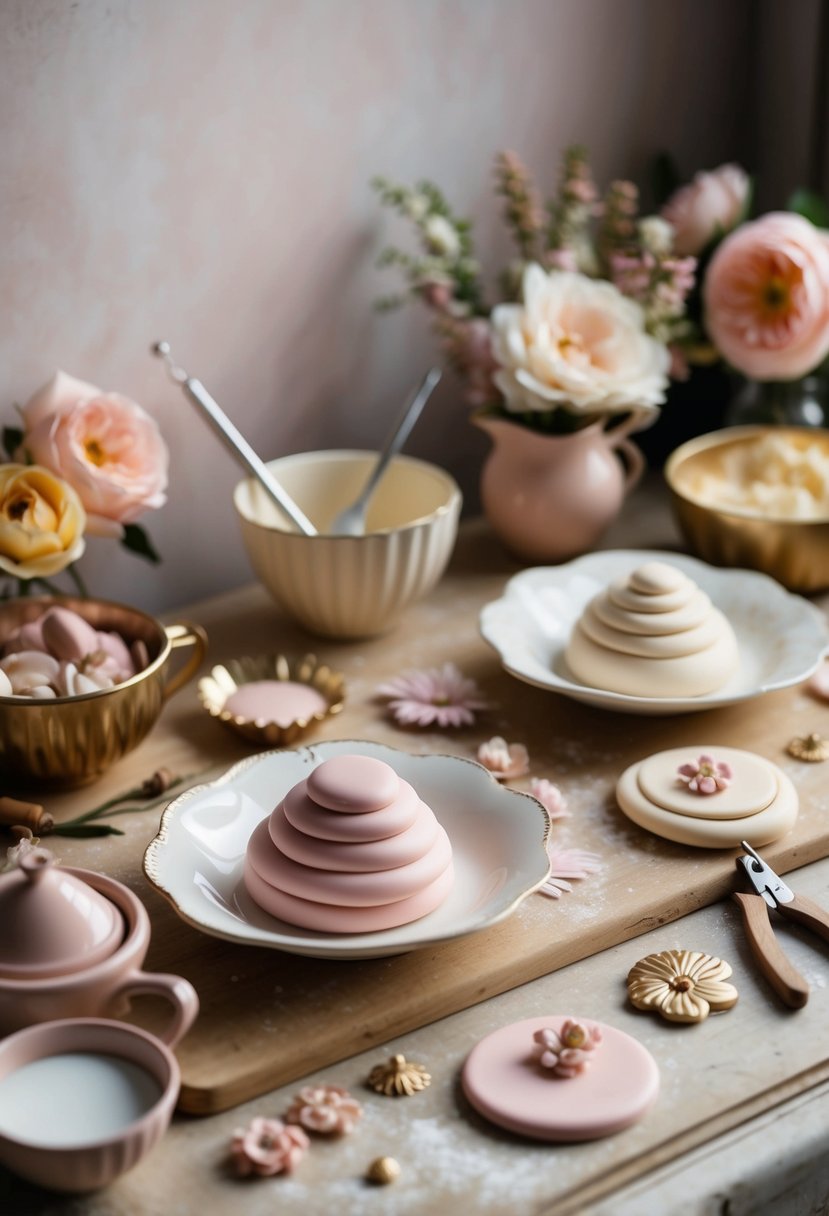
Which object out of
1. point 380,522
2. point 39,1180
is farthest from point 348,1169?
point 380,522

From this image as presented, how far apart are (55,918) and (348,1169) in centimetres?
18

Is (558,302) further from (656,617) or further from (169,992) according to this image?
(169,992)

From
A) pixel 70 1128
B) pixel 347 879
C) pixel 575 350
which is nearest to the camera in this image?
pixel 70 1128

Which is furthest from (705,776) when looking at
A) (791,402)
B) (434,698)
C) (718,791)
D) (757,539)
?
(791,402)

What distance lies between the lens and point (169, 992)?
619mm

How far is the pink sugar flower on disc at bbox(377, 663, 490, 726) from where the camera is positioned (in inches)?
37.5

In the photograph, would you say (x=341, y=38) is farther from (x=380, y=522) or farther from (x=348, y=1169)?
(x=348, y=1169)

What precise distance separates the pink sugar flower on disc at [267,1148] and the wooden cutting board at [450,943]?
0.10 feet

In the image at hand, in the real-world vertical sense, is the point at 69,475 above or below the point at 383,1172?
above

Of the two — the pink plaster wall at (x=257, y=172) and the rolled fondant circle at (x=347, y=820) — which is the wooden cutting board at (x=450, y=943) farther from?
the pink plaster wall at (x=257, y=172)

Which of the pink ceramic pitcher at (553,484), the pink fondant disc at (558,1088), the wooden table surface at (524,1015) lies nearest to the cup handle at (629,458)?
the pink ceramic pitcher at (553,484)

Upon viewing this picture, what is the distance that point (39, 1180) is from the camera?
57 cm

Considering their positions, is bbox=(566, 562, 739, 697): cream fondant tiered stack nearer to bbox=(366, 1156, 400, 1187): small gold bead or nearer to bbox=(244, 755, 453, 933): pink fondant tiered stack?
bbox=(244, 755, 453, 933): pink fondant tiered stack

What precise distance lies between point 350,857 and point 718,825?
248mm
